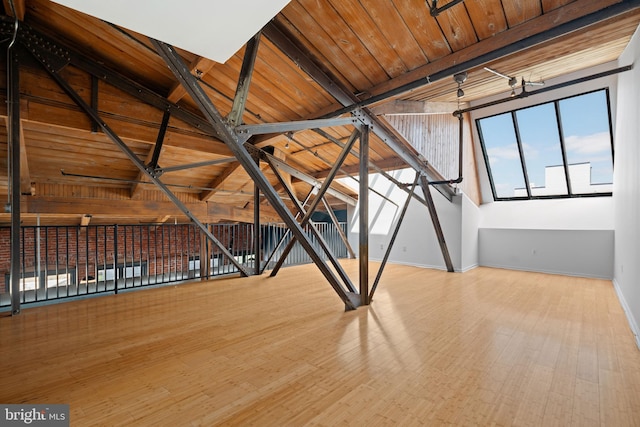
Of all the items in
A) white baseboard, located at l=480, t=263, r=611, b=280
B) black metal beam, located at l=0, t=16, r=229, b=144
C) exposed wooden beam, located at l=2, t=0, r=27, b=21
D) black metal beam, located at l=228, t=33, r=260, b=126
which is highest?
exposed wooden beam, located at l=2, t=0, r=27, b=21

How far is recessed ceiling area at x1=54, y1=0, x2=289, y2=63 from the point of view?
1.17m

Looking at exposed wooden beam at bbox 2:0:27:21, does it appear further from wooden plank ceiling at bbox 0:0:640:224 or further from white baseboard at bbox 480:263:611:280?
white baseboard at bbox 480:263:611:280

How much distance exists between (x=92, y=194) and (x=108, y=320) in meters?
4.35

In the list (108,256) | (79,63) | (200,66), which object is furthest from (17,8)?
(108,256)

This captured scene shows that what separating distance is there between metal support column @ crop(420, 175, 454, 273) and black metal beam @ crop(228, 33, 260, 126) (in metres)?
4.20

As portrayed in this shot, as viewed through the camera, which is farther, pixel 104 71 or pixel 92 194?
pixel 92 194

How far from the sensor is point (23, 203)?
16.4 feet

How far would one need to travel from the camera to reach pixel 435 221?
634 centimetres

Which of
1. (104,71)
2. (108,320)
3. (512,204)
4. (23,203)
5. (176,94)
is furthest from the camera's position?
(512,204)

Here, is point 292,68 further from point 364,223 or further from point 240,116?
point 364,223

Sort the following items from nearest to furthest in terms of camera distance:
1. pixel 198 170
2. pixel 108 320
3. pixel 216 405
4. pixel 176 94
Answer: pixel 216 405
pixel 108 320
pixel 176 94
pixel 198 170

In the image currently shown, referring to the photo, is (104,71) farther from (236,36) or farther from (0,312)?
(236,36)

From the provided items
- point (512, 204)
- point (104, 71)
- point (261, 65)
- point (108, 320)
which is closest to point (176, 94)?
point (104, 71)

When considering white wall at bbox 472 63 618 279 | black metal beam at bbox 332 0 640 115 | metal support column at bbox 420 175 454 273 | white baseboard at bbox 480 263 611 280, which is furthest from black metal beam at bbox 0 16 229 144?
white baseboard at bbox 480 263 611 280
